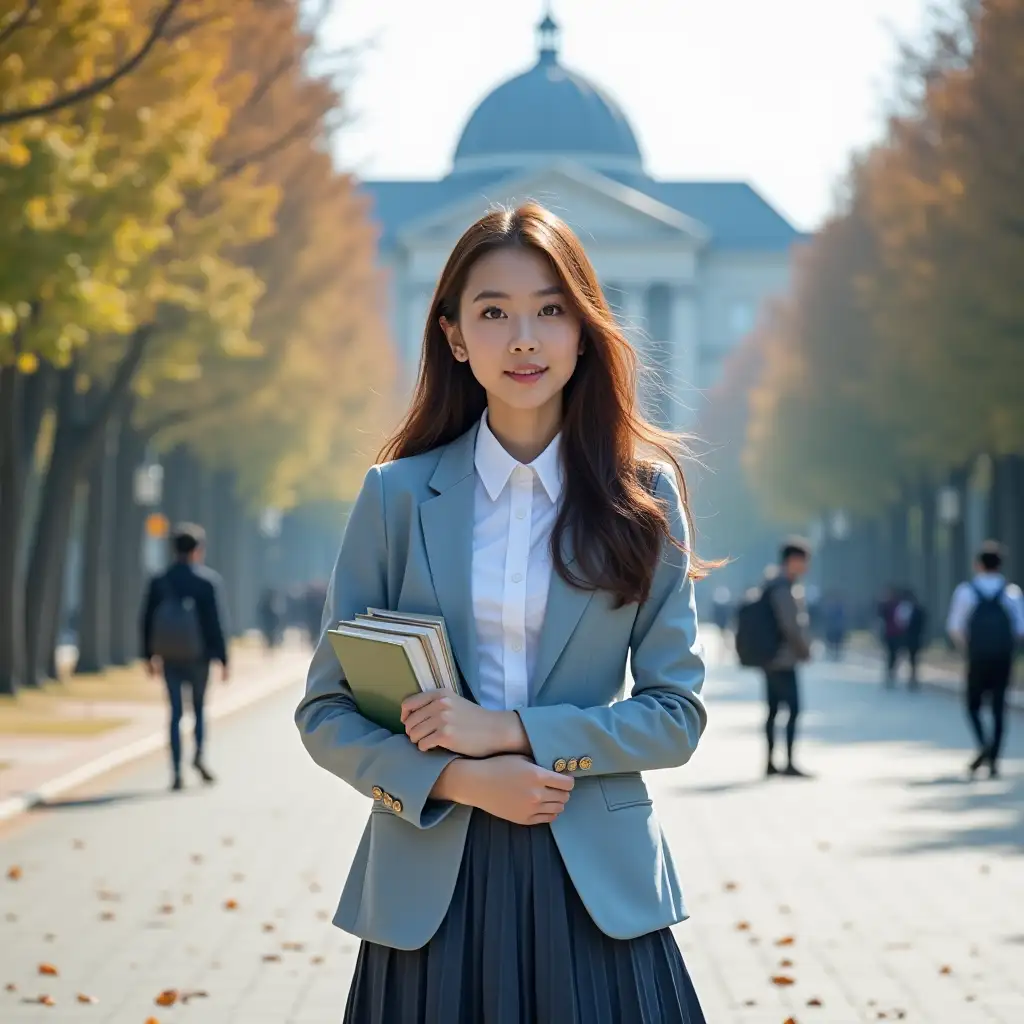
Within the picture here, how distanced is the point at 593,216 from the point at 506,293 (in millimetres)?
113375

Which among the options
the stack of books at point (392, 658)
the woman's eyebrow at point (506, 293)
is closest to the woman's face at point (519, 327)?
the woman's eyebrow at point (506, 293)

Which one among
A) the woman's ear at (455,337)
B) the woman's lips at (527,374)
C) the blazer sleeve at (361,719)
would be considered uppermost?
the woman's ear at (455,337)

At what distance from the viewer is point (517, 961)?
3.89 meters

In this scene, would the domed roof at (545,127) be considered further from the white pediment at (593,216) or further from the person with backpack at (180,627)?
the person with backpack at (180,627)

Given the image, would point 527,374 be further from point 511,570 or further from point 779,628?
point 779,628

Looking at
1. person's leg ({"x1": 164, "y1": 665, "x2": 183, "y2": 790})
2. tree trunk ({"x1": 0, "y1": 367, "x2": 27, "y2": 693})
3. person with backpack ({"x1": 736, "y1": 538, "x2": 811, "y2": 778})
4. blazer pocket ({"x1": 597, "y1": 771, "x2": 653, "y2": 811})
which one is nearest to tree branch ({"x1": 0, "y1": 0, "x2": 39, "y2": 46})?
person's leg ({"x1": 164, "y1": 665, "x2": 183, "y2": 790})

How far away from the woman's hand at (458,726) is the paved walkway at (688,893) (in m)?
4.29

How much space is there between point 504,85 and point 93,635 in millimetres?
110167

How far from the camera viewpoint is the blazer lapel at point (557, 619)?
395 centimetres

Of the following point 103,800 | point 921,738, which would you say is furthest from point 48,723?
point 921,738

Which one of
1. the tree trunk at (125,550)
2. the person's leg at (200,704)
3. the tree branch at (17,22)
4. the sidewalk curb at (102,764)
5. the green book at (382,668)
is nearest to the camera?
the green book at (382,668)

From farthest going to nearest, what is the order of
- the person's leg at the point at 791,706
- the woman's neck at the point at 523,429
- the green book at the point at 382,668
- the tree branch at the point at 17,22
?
the person's leg at the point at 791,706 < the tree branch at the point at 17,22 < the woman's neck at the point at 523,429 < the green book at the point at 382,668

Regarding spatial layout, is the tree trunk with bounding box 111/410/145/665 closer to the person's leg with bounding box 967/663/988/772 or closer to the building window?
the person's leg with bounding box 967/663/988/772

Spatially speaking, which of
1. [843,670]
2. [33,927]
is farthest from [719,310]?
[33,927]
